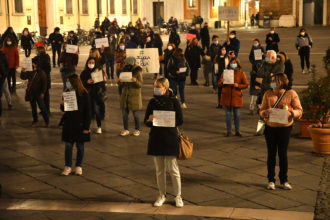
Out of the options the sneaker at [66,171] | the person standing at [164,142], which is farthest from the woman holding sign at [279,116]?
the sneaker at [66,171]

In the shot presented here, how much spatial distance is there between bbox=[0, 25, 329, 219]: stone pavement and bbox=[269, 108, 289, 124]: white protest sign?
3.22 feet

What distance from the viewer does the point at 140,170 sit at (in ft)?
31.2

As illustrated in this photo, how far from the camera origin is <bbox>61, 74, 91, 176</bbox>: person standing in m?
9.09

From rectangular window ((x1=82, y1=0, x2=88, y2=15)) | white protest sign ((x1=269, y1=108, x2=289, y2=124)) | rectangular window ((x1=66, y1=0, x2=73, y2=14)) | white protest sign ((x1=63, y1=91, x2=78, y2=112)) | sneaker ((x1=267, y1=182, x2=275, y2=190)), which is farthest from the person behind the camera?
rectangular window ((x1=82, y1=0, x2=88, y2=15))

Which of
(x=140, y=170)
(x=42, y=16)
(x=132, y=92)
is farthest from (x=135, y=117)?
(x=42, y=16)

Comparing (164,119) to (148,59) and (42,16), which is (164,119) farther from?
(42,16)

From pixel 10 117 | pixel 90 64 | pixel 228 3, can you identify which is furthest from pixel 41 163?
pixel 228 3

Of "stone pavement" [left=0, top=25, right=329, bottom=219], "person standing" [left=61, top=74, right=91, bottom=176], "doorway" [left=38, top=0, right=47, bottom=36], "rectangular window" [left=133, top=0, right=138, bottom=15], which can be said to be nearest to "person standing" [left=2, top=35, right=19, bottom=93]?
"stone pavement" [left=0, top=25, right=329, bottom=219]

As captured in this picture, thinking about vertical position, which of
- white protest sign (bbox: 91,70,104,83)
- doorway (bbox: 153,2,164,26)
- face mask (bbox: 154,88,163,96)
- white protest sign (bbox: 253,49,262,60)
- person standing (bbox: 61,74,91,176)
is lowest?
person standing (bbox: 61,74,91,176)

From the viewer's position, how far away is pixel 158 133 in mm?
7633

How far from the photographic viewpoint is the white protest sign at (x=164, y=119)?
→ 755 cm

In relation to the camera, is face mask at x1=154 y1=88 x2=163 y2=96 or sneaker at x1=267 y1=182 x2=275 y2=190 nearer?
face mask at x1=154 y1=88 x2=163 y2=96

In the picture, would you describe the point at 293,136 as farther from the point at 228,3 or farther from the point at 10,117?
the point at 228,3

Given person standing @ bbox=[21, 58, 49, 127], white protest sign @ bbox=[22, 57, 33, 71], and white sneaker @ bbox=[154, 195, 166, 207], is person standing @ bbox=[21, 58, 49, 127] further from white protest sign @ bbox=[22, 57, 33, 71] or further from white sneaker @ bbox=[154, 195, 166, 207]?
white sneaker @ bbox=[154, 195, 166, 207]
